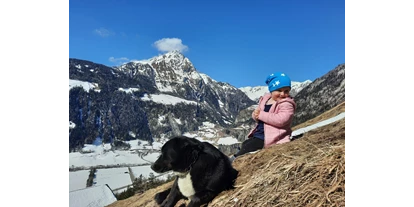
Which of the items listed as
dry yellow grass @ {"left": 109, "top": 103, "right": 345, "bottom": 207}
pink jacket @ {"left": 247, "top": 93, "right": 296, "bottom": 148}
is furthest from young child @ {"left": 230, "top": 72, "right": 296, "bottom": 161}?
dry yellow grass @ {"left": 109, "top": 103, "right": 345, "bottom": 207}

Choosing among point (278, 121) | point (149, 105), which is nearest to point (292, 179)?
point (278, 121)

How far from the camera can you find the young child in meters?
2.04

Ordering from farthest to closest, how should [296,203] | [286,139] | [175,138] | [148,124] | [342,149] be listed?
[286,139], [148,124], [175,138], [342,149], [296,203]

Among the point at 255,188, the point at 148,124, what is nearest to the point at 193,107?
the point at 148,124

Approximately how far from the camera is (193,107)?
8.29 ft

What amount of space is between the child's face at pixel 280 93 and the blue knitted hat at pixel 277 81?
0.12ft

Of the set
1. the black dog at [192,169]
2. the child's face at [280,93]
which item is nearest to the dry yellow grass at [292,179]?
the black dog at [192,169]

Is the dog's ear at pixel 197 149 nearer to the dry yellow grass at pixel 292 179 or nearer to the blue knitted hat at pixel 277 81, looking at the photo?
the dry yellow grass at pixel 292 179

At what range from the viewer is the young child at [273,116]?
204 cm

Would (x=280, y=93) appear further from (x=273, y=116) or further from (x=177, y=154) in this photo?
(x=177, y=154)

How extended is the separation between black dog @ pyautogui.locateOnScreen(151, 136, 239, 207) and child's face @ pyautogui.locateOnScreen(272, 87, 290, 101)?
654 millimetres

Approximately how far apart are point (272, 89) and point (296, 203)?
0.89 m
